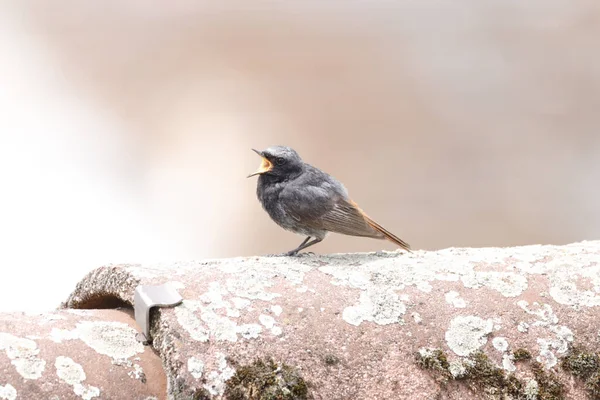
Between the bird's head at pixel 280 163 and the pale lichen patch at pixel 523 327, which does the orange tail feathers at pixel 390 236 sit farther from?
the pale lichen patch at pixel 523 327

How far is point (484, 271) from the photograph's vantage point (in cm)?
221

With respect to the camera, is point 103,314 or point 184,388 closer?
point 184,388

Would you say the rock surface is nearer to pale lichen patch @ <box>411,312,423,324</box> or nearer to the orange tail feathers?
pale lichen patch @ <box>411,312,423,324</box>

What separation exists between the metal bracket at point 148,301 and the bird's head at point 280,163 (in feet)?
4.15

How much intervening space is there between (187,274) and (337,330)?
47 cm

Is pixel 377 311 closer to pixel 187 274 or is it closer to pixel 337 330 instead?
pixel 337 330

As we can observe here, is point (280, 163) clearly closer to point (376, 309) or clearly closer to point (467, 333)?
point (376, 309)

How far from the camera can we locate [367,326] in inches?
73.7

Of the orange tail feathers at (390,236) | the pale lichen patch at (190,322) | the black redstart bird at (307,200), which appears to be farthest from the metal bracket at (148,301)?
the orange tail feathers at (390,236)

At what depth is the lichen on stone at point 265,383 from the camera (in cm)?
161

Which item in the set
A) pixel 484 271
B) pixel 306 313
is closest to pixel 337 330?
pixel 306 313

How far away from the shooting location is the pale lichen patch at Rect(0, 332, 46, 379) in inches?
61.1

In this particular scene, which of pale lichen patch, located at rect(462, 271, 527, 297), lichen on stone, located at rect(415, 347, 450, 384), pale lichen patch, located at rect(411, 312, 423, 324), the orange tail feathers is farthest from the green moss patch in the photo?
the orange tail feathers

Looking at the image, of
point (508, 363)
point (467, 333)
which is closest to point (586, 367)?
point (508, 363)
